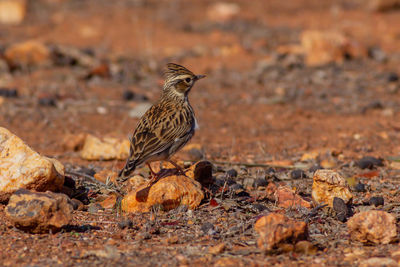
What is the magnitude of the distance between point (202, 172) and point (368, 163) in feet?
7.94

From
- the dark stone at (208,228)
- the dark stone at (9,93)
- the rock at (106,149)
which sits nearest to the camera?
the dark stone at (208,228)

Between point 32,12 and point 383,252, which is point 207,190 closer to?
point 383,252

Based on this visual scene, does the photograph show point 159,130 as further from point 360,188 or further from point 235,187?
point 360,188

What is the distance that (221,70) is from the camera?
571 inches

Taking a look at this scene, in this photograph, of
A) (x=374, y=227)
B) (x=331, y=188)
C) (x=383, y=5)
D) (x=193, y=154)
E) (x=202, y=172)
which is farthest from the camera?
(x=383, y=5)

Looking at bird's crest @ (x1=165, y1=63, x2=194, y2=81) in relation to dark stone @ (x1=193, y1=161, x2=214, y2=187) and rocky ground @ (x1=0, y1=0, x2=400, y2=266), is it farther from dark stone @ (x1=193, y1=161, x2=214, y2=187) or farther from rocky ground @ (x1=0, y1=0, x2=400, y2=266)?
dark stone @ (x1=193, y1=161, x2=214, y2=187)

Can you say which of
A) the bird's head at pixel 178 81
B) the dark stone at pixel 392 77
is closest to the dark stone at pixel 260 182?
the bird's head at pixel 178 81

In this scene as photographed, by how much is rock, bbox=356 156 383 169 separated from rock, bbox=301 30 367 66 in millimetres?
6807

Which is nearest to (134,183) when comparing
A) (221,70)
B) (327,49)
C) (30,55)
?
(221,70)

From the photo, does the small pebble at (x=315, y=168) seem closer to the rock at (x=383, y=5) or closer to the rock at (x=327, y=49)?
the rock at (x=327, y=49)

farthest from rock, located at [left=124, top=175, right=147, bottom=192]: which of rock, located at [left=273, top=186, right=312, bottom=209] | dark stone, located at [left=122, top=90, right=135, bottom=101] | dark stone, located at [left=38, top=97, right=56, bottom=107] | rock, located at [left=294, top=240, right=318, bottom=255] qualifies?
dark stone, located at [left=122, top=90, right=135, bottom=101]

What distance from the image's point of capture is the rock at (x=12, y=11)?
19.0m

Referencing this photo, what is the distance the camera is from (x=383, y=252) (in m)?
4.82

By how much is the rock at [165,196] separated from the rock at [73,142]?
3257mm
